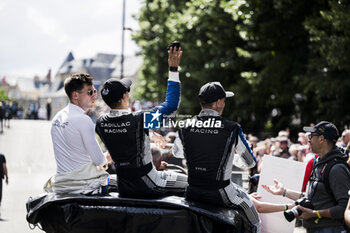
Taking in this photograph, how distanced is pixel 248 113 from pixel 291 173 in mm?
20342

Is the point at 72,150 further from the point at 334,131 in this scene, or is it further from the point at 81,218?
the point at 334,131

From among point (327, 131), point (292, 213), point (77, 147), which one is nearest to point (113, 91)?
point (77, 147)

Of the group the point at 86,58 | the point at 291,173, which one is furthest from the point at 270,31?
the point at 86,58

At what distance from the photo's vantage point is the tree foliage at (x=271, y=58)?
17672 mm

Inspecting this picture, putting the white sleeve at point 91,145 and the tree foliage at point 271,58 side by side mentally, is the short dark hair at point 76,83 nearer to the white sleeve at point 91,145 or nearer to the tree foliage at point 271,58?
the white sleeve at point 91,145

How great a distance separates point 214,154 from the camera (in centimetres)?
472

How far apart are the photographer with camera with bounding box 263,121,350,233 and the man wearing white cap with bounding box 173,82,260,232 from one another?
0.64m

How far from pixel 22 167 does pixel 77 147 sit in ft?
68.8

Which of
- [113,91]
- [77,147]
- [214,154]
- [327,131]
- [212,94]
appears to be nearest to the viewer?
[214,154]

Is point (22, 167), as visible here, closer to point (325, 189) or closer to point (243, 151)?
point (325, 189)

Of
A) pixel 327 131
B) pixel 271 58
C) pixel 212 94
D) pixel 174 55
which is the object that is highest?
pixel 271 58

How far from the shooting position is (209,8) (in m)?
25.6

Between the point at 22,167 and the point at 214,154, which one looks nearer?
the point at 214,154

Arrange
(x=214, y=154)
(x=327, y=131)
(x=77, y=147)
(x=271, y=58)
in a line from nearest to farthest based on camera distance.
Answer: (x=214, y=154), (x=77, y=147), (x=327, y=131), (x=271, y=58)
